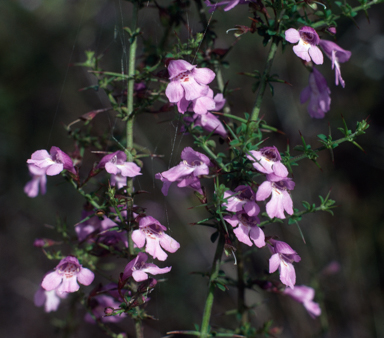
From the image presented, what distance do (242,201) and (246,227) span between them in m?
0.09

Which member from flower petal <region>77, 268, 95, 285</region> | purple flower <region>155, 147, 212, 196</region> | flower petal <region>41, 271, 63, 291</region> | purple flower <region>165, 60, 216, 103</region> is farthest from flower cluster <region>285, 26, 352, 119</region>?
flower petal <region>41, 271, 63, 291</region>

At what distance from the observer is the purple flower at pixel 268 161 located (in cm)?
109

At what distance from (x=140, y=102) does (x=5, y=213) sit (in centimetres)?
397

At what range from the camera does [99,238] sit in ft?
4.96

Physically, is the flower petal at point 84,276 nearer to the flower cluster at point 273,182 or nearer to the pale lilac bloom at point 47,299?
the pale lilac bloom at point 47,299

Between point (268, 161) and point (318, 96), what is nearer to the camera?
point (268, 161)

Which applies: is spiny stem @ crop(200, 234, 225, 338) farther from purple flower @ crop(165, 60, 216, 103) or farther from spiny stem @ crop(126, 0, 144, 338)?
purple flower @ crop(165, 60, 216, 103)

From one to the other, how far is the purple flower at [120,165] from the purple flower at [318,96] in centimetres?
75

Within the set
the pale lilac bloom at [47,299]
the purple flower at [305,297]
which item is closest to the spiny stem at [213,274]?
the purple flower at [305,297]

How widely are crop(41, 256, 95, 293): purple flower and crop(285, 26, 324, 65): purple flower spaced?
1052 mm

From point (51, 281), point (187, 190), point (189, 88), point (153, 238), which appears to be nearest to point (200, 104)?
point (189, 88)

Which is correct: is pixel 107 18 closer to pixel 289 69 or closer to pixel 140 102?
pixel 289 69

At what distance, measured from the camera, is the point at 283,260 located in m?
1.27

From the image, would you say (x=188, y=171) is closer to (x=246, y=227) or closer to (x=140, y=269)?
(x=246, y=227)
